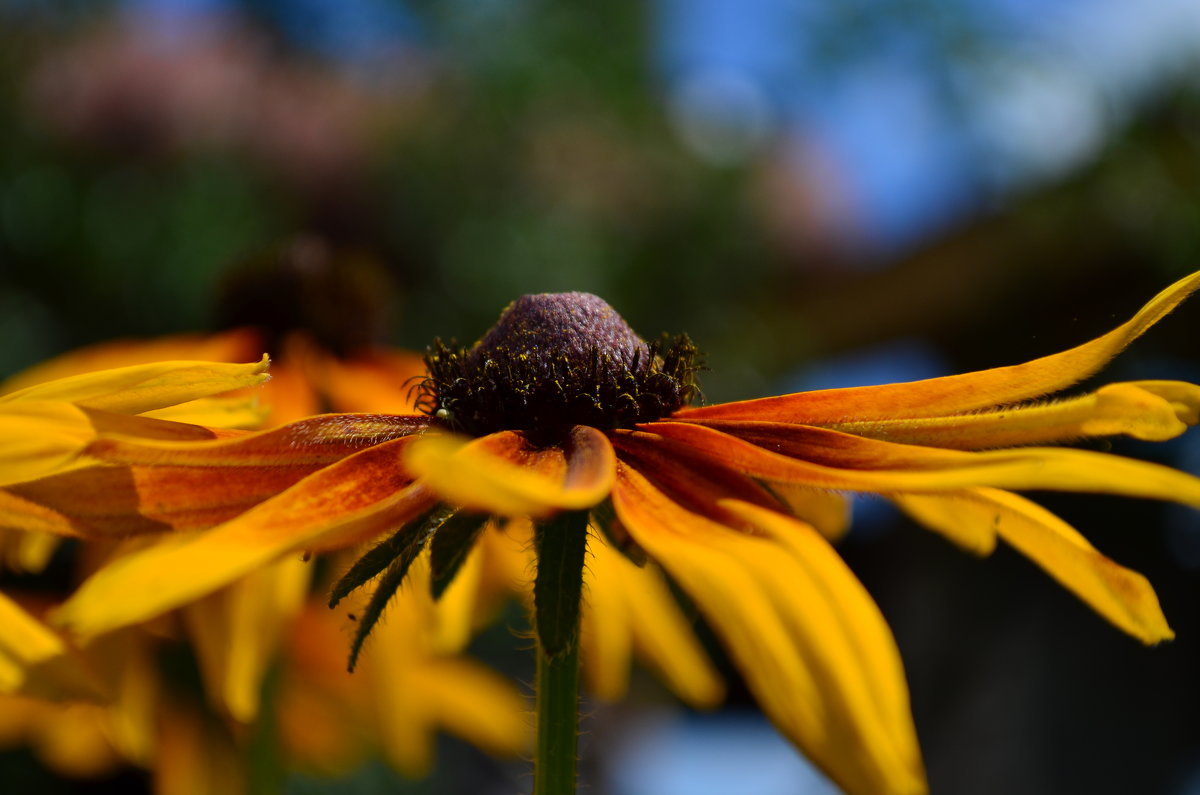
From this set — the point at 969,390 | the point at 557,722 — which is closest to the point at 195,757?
the point at 557,722

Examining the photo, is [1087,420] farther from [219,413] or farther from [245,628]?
[245,628]

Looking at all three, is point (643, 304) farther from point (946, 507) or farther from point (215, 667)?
point (946, 507)

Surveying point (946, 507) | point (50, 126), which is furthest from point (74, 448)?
point (50, 126)

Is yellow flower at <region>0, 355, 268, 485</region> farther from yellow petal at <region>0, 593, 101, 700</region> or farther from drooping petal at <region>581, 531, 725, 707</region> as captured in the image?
drooping petal at <region>581, 531, 725, 707</region>

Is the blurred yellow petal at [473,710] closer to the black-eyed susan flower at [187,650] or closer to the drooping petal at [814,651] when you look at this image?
the black-eyed susan flower at [187,650]

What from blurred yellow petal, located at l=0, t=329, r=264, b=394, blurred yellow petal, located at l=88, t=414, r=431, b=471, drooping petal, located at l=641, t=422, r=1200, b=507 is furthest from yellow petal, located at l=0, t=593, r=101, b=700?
blurred yellow petal, located at l=0, t=329, r=264, b=394

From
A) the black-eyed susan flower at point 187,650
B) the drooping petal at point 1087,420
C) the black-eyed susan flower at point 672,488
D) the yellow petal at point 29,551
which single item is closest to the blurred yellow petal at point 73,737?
the black-eyed susan flower at point 187,650
